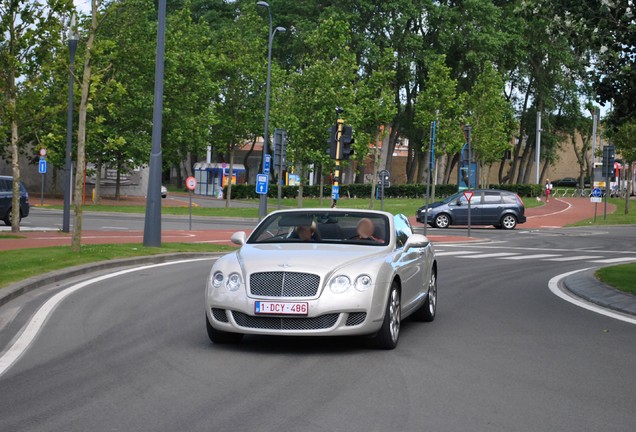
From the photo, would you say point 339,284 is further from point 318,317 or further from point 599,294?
point 599,294

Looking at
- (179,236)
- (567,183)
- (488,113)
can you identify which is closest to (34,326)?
(179,236)

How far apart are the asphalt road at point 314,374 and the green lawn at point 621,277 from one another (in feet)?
9.21

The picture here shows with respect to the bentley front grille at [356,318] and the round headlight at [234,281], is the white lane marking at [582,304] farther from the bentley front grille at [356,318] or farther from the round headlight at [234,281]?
the round headlight at [234,281]

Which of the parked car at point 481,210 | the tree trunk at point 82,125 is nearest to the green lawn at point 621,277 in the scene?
the tree trunk at point 82,125

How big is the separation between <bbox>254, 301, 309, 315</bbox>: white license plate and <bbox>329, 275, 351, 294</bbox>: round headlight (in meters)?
0.31

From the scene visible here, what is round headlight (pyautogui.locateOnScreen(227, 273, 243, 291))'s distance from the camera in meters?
9.12

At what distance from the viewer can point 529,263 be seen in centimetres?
2347

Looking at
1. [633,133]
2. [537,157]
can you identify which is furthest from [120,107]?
[537,157]

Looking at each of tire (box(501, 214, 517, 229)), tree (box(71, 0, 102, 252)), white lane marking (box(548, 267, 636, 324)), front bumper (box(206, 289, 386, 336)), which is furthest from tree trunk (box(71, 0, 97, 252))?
tire (box(501, 214, 517, 229))

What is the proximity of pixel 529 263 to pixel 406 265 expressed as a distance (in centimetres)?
1369

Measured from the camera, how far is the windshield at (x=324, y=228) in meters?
10.4

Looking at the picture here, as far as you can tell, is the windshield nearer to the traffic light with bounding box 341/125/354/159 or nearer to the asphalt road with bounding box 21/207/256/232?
the traffic light with bounding box 341/125/354/159

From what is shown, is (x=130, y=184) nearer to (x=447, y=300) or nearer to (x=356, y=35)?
(x=356, y=35)

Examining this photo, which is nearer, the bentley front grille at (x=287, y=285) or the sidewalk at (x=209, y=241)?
the bentley front grille at (x=287, y=285)
